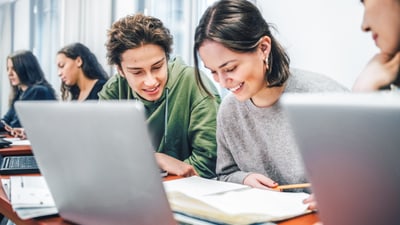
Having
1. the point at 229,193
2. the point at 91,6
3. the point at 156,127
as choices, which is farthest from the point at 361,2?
the point at 91,6

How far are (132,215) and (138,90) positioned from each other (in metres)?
1.11

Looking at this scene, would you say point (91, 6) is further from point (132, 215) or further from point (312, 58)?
point (132, 215)

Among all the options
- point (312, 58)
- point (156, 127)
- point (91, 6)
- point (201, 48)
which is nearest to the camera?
point (312, 58)

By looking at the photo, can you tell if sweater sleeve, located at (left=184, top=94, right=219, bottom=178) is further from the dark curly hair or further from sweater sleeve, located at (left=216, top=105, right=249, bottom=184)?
the dark curly hair

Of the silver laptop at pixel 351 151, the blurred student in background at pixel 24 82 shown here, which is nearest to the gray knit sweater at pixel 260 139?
the silver laptop at pixel 351 151

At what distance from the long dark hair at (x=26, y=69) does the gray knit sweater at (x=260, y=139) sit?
1.93 meters

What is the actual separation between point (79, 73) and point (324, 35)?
4.85ft

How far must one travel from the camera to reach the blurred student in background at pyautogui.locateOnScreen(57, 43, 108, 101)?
83.0 inches

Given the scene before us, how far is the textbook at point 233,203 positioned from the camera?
2.23 ft

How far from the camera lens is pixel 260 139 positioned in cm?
138

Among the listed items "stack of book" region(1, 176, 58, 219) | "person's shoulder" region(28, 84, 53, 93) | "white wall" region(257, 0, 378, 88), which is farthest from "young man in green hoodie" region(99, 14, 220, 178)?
"person's shoulder" region(28, 84, 53, 93)

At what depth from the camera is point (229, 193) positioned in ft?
2.83

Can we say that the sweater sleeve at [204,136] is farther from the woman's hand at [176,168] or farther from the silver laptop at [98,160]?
the silver laptop at [98,160]

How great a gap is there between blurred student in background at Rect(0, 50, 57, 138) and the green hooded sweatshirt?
1329 millimetres
